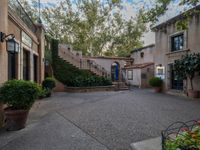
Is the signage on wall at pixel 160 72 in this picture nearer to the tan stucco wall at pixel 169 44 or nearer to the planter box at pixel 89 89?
the tan stucco wall at pixel 169 44

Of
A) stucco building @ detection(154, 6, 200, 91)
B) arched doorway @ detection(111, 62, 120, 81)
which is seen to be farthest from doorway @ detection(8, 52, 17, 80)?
arched doorway @ detection(111, 62, 120, 81)

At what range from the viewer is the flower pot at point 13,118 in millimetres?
4223

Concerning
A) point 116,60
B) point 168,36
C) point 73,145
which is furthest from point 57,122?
point 116,60

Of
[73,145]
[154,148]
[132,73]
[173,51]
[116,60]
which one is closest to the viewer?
[154,148]

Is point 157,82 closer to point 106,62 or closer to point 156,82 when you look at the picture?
point 156,82

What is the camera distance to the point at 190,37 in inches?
422

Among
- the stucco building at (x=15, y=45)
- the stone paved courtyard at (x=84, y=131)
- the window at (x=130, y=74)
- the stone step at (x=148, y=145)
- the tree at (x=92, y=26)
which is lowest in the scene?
the stone paved courtyard at (x=84, y=131)

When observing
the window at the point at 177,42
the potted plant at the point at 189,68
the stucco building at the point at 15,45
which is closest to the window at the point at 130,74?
the window at the point at 177,42

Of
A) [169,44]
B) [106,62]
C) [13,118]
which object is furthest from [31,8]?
[13,118]

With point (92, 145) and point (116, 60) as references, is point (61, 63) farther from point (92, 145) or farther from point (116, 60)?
point (92, 145)

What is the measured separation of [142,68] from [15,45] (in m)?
14.2

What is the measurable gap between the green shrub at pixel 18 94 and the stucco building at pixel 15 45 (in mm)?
532

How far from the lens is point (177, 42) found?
1206 centimetres

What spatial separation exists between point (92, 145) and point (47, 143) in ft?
3.28
